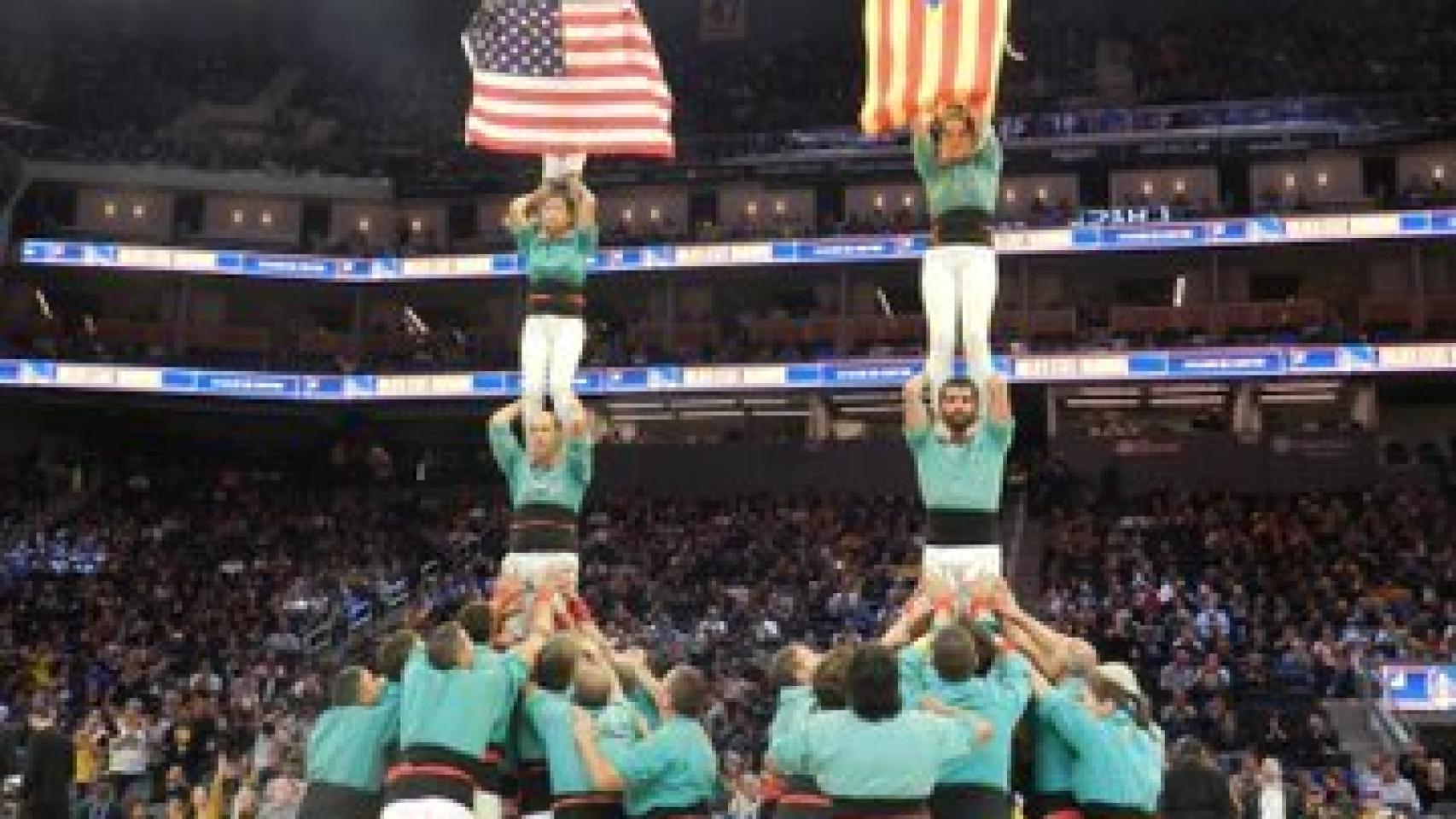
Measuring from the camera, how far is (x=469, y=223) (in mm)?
37812

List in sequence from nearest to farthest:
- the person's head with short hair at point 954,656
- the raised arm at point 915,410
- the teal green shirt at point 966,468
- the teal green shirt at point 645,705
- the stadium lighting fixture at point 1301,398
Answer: the person's head with short hair at point 954,656, the teal green shirt at point 966,468, the raised arm at point 915,410, the teal green shirt at point 645,705, the stadium lighting fixture at point 1301,398

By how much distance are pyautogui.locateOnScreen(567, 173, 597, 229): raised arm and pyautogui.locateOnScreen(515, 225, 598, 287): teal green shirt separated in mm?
57

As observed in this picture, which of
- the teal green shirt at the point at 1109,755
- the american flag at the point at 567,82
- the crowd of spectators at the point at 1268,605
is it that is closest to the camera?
the teal green shirt at the point at 1109,755

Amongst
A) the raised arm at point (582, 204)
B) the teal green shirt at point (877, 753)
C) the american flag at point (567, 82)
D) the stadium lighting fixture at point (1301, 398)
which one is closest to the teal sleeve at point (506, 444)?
the raised arm at point (582, 204)

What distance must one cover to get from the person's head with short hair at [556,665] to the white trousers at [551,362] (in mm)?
3353

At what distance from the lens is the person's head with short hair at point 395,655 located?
924cm

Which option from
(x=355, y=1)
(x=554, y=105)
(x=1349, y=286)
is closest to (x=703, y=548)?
(x=1349, y=286)

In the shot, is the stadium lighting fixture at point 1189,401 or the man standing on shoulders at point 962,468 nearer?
the man standing on shoulders at point 962,468

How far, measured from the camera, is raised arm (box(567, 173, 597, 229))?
41.8 feet

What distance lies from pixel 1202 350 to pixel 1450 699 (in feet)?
35.1

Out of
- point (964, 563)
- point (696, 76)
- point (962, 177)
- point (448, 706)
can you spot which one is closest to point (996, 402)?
point (964, 563)

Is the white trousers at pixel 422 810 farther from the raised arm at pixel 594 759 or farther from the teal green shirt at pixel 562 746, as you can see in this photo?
the raised arm at pixel 594 759

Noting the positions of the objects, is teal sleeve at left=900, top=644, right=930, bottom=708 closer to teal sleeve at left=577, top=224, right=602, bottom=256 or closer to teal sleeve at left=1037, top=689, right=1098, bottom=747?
teal sleeve at left=1037, top=689, right=1098, bottom=747

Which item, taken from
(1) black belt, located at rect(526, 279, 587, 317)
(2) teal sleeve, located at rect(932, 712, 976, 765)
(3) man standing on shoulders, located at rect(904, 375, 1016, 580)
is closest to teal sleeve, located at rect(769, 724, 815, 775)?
(2) teal sleeve, located at rect(932, 712, 976, 765)
